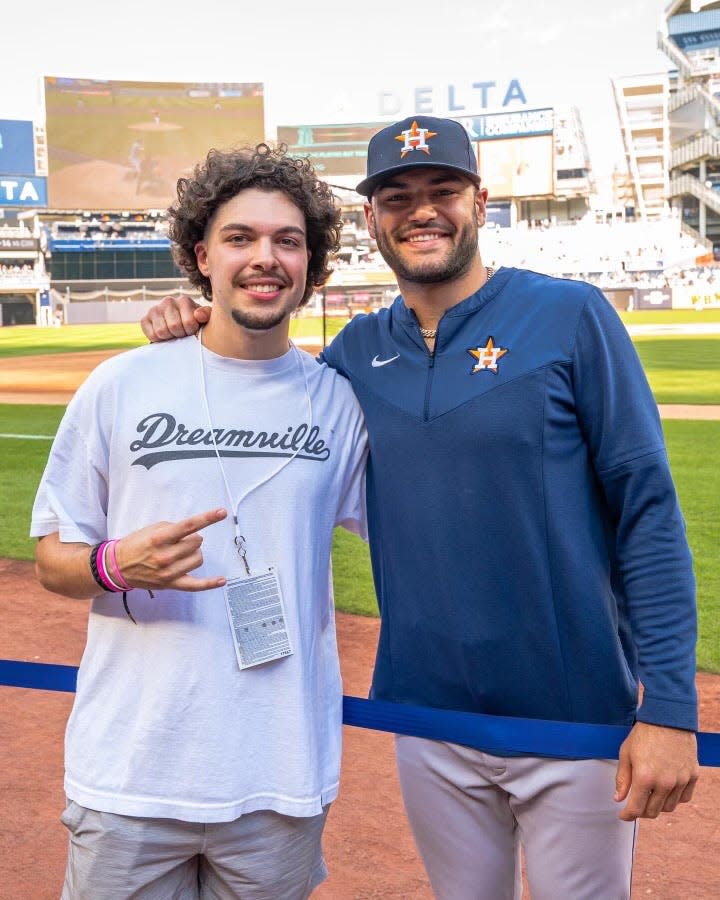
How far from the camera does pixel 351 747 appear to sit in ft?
15.7

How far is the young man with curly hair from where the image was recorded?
2086 millimetres

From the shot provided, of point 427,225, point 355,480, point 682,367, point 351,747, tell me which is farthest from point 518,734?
point 682,367

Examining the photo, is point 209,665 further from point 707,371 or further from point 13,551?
point 707,371

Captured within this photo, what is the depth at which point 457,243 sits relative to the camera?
247 cm

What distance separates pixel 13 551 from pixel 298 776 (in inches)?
282

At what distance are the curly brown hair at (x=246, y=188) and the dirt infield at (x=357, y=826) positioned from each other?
2.22 m

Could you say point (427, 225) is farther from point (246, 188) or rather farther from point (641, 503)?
point (641, 503)

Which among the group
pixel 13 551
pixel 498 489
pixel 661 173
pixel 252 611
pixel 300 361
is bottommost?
pixel 13 551

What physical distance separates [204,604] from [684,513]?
7643 mm

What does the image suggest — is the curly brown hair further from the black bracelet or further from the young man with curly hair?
the black bracelet

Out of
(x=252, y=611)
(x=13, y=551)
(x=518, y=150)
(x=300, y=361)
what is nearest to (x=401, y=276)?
(x=300, y=361)

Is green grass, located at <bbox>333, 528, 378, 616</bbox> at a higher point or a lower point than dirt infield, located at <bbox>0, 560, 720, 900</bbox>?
higher

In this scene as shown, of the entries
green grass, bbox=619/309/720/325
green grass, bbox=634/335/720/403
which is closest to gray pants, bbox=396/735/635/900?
green grass, bbox=634/335/720/403

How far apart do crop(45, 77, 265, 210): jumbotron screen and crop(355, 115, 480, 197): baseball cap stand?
68333 mm
